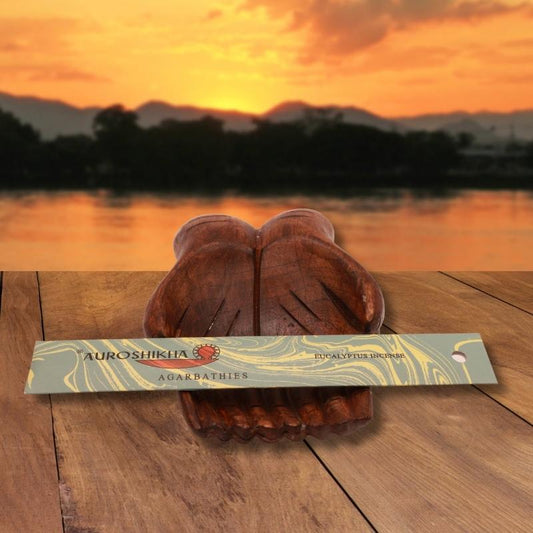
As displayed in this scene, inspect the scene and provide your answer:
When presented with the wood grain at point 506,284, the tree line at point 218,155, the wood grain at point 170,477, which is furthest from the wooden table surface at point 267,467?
the tree line at point 218,155

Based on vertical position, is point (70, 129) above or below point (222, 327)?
above

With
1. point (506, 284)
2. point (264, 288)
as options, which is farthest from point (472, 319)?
point (264, 288)

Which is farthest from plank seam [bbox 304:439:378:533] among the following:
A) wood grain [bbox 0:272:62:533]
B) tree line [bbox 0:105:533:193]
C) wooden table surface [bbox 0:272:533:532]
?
tree line [bbox 0:105:533:193]

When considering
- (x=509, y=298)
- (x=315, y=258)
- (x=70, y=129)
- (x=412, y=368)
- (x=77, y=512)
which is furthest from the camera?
(x=70, y=129)

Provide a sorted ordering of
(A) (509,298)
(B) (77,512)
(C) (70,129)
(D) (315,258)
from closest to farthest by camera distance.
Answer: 1. (B) (77,512)
2. (D) (315,258)
3. (A) (509,298)
4. (C) (70,129)

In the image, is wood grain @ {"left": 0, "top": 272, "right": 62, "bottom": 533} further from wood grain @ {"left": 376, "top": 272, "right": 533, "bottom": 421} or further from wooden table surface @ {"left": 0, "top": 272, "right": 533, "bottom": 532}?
wood grain @ {"left": 376, "top": 272, "right": 533, "bottom": 421}

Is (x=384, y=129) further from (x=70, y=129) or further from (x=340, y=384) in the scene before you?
(x=340, y=384)

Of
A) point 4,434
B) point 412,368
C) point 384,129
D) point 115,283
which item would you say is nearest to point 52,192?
point 115,283
